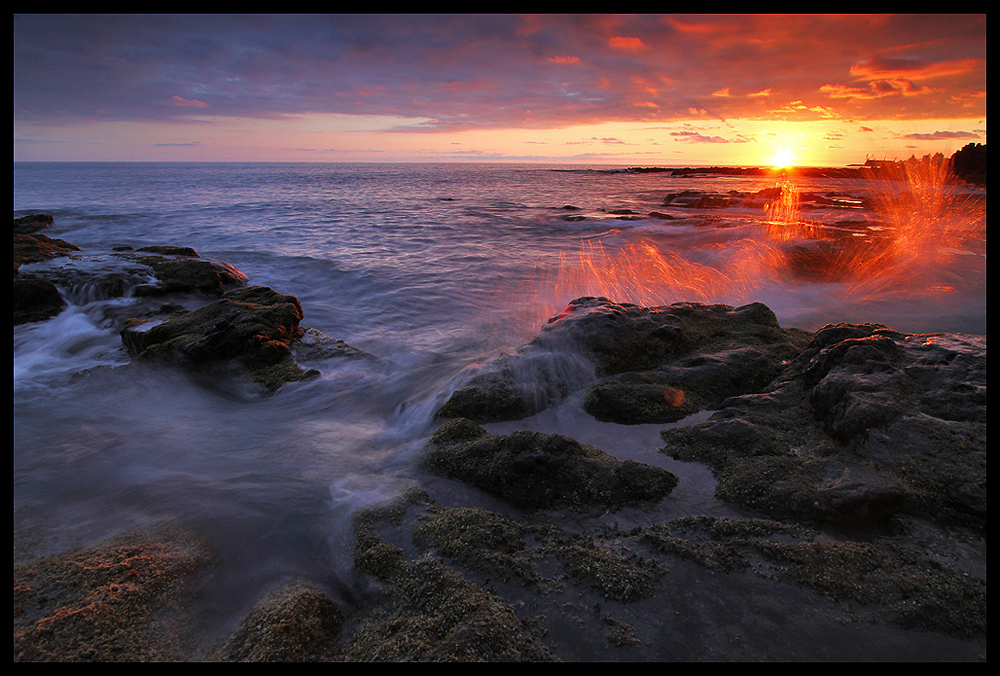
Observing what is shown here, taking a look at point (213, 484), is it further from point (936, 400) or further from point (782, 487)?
point (936, 400)

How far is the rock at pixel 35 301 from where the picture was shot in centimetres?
781

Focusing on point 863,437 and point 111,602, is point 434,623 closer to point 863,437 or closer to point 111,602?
point 111,602

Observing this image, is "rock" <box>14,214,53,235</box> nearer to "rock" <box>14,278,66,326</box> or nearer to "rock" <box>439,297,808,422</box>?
"rock" <box>14,278,66,326</box>

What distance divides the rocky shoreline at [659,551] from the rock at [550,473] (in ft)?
0.05

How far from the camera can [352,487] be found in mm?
3586

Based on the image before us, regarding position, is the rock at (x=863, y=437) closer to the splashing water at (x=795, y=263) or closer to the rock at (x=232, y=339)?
the splashing water at (x=795, y=263)

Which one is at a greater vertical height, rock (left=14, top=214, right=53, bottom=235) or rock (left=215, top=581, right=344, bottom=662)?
rock (left=14, top=214, right=53, bottom=235)

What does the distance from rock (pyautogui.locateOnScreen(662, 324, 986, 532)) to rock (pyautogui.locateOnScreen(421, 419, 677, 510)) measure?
1.95 ft

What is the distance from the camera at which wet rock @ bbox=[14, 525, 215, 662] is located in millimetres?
2086

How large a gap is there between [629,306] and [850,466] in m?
3.34

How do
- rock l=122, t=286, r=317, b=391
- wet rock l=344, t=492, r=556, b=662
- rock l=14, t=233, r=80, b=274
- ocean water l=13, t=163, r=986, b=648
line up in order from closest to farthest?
wet rock l=344, t=492, r=556, b=662 → ocean water l=13, t=163, r=986, b=648 → rock l=122, t=286, r=317, b=391 → rock l=14, t=233, r=80, b=274

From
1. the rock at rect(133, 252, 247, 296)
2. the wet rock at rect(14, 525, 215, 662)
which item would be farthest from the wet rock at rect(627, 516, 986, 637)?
the rock at rect(133, 252, 247, 296)

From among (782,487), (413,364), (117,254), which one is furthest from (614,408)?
(117,254)

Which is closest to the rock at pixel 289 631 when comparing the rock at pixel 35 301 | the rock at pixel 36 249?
the rock at pixel 35 301
